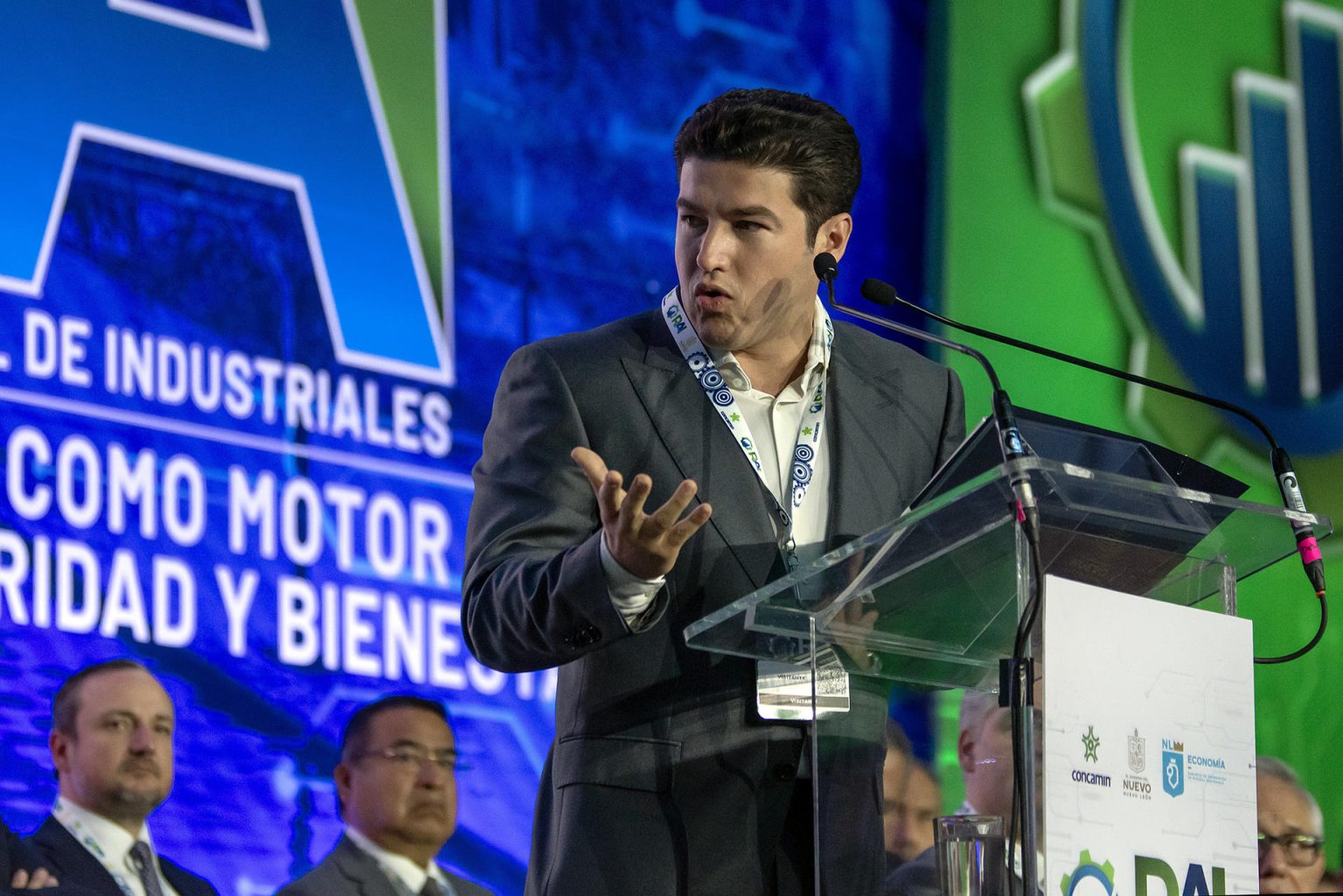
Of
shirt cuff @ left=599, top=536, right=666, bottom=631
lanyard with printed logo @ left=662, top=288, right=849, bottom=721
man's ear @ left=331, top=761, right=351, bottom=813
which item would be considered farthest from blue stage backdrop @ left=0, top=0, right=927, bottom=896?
shirt cuff @ left=599, top=536, right=666, bottom=631

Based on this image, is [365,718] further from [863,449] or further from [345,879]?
[863,449]

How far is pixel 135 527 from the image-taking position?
3.86 metres

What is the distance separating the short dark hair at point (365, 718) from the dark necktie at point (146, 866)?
51 centimetres

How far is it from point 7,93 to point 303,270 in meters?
0.78

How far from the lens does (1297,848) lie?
4398mm

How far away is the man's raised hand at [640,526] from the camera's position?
1877 millimetres

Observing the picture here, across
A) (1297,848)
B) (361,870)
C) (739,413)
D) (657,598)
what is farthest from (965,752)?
(1297,848)

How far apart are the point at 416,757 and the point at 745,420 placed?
6.81ft

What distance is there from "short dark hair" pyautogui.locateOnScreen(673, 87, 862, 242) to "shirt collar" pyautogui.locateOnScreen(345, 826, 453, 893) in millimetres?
2166

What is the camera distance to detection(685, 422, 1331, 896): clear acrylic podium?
1813 millimetres

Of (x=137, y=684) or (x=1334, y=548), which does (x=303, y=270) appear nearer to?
(x=137, y=684)

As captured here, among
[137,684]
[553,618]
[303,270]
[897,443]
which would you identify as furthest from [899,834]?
[303,270]

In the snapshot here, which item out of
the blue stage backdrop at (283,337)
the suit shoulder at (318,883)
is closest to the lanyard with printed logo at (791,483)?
the blue stage backdrop at (283,337)

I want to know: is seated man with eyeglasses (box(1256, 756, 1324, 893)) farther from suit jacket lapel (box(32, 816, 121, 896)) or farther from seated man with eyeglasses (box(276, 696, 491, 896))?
suit jacket lapel (box(32, 816, 121, 896))
